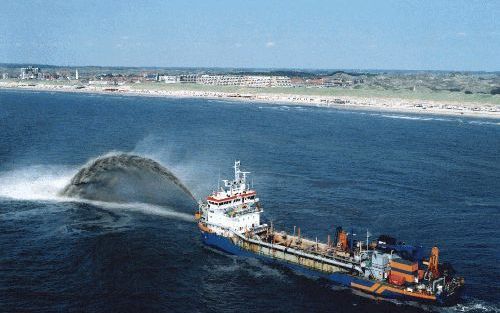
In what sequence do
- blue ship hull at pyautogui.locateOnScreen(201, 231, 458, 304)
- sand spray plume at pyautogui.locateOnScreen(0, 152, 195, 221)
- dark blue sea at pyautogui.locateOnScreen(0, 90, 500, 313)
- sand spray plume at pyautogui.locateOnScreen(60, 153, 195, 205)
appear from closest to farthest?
1. dark blue sea at pyautogui.locateOnScreen(0, 90, 500, 313)
2. blue ship hull at pyautogui.locateOnScreen(201, 231, 458, 304)
3. sand spray plume at pyautogui.locateOnScreen(0, 152, 195, 221)
4. sand spray plume at pyautogui.locateOnScreen(60, 153, 195, 205)

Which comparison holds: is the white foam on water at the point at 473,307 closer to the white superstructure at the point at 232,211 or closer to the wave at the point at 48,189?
the white superstructure at the point at 232,211

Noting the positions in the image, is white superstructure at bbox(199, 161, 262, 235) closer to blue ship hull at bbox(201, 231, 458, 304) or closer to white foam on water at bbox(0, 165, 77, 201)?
blue ship hull at bbox(201, 231, 458, 304)

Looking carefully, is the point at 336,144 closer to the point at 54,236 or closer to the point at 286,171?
the point at 286,171

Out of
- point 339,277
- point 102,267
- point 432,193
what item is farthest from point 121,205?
point 432,193

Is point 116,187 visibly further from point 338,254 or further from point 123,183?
point 338,254

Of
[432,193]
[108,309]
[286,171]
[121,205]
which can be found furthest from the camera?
[286,171]

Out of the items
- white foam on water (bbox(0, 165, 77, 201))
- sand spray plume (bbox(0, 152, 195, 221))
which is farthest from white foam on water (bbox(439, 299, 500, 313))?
white foam on water (bbox(0, 165, 77, 201))

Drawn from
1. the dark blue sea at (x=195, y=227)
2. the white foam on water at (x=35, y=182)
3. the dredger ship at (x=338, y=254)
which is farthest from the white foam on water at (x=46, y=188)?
the dredger ship at (x=338, y=254)
